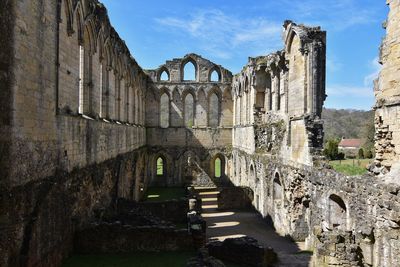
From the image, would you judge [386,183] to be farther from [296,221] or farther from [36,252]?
[36,252]

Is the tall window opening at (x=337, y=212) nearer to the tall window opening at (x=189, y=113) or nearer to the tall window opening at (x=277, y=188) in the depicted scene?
the tall window opening at (x=277, y=188)

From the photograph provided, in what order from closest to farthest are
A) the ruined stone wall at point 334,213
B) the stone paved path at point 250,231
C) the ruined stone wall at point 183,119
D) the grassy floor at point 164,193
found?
the ruined stone wall at point 334,213 < the stone paved path at point 250,231 < the grassy floor at point 164,193 < the ruined stone wall at point 183,119

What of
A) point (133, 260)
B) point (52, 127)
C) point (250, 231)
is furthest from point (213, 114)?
point (52, 127)

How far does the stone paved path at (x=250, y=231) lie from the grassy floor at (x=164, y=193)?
1937 millimetres

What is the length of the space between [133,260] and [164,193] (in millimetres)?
14878

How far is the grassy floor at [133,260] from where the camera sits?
9008mm

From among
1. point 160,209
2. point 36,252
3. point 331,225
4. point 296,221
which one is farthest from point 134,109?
point 36,252

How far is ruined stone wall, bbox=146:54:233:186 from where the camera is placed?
91.9 feet

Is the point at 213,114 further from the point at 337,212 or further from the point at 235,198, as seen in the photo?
the point at 337,212

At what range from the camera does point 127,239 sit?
1023cm

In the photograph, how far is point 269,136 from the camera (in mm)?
19250

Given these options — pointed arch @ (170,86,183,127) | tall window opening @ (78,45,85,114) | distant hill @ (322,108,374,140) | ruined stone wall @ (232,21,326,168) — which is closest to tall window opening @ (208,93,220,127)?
pointed arch @ (170,86,183,127)

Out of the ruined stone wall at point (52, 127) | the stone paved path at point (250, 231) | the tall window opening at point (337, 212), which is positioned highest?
the ruined stone wall at point (52, 127)

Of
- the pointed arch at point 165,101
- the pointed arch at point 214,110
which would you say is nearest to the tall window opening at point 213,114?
the pointed arch at point 214,110
